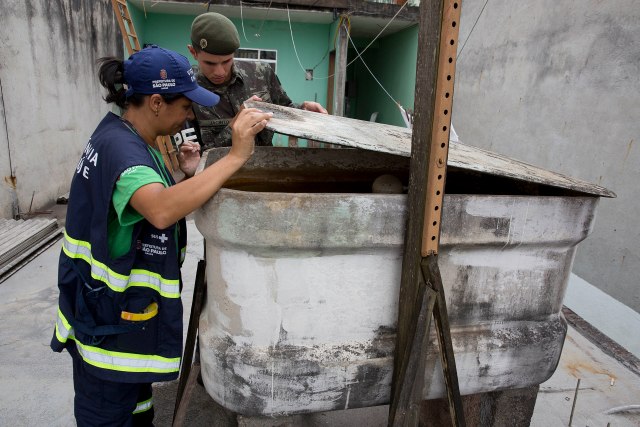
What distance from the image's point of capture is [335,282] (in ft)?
4.47

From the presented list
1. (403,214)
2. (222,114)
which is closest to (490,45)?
(222,114)

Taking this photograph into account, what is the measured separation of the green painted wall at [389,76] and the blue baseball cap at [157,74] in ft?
26.2

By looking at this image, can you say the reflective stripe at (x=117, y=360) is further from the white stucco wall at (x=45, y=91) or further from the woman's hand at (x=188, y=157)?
the white stucco wall at (x=45, y=91)

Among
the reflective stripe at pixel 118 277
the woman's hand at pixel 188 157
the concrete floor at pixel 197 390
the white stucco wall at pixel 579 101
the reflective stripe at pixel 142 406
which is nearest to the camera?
the reflective stripe at pixel 118 277

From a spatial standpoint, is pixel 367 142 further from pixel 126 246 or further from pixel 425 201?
pixel 126 246

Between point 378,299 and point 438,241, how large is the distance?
10.6 inches

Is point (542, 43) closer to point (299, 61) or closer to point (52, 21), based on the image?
point (299, 61)

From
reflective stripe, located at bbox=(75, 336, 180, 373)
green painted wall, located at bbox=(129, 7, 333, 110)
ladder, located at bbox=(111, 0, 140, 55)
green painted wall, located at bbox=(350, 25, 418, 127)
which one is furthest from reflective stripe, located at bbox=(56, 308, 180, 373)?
green painted wall, located at bbox=(129, 7, 333, 110)

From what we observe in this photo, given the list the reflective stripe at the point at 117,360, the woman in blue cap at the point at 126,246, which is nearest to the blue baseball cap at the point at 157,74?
the woman in blue cap at the point at 126,246

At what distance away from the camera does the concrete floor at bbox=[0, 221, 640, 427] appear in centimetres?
224

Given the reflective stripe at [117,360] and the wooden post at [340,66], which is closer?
the reflective stripe at [117,360]

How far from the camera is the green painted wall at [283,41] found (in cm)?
945

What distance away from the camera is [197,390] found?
93.7 inches

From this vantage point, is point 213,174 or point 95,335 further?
point 95,335
